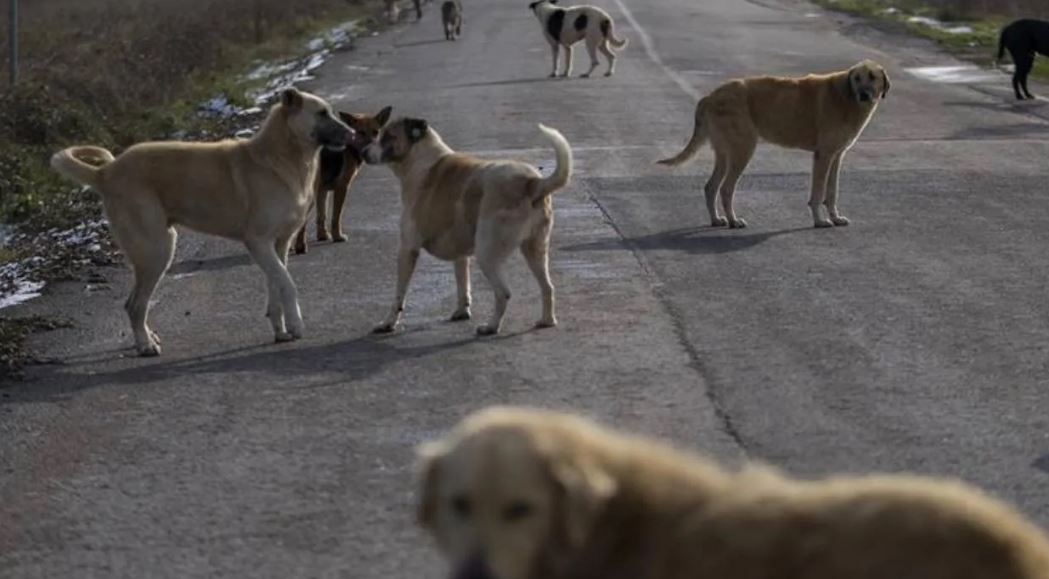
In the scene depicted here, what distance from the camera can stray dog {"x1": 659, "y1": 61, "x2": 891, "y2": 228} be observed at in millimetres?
15773

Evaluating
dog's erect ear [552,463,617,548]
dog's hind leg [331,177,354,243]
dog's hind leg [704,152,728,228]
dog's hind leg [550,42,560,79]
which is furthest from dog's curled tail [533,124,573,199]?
dog's hind leg [550,42,560,79]

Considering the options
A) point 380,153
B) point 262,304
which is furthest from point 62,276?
point 380,153

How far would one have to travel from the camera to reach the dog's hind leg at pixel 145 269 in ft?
36.4

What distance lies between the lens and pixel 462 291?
457 inches

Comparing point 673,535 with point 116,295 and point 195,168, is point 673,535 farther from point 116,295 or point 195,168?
point 116,295

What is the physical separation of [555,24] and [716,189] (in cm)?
1629

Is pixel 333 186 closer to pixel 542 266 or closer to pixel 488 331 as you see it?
pixel 542 266

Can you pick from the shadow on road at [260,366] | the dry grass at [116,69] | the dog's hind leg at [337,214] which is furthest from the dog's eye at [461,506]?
the dry grass at [116,69]

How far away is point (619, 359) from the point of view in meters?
10.2

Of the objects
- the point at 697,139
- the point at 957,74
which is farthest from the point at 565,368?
the point at 957,74

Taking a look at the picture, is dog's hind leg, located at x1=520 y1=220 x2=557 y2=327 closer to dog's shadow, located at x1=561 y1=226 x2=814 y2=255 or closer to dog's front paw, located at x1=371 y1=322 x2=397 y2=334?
dog's front paw, located at x1=371 y1=322 x2=397 y2=334

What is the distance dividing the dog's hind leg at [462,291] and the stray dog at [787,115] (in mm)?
4451

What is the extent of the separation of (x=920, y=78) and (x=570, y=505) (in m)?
25.6

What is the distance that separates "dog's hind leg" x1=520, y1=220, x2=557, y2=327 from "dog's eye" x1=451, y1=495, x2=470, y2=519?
6938 millimetres
